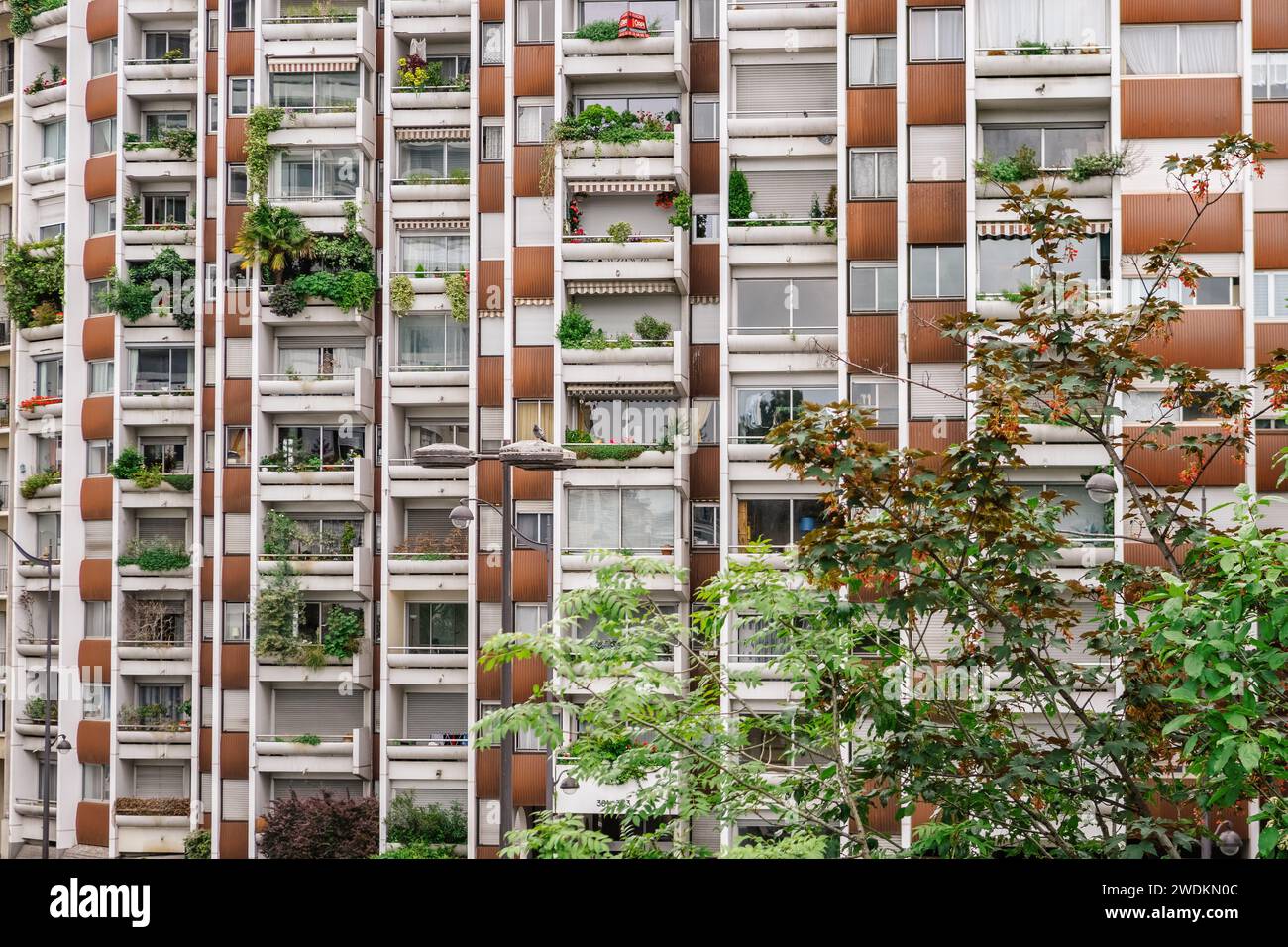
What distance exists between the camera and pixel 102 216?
133ft

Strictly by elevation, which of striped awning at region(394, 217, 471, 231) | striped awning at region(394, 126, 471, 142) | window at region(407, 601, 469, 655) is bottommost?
window at region(407, 601, 469, 655)

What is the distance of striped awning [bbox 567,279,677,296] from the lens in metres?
35.0

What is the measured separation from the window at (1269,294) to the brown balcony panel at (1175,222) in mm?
961

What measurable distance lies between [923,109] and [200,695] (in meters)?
23.4

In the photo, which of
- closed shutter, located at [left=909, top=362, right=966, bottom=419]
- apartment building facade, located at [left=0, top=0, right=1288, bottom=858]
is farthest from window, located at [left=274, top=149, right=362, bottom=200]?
closed shutter, located at [left=909, top=362, right=966, bottom=419]

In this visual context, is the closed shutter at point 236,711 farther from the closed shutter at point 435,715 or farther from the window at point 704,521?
the window at point 704,521

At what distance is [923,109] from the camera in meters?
32.8

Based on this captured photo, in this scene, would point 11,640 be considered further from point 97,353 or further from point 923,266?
point 923,266

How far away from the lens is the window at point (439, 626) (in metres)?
36.2

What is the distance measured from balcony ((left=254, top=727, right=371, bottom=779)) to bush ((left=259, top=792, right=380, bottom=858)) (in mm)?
880

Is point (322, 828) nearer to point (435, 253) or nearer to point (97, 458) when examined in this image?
point (97, 458)

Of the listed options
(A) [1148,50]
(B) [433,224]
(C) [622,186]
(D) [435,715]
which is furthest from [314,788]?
(A) [1148,50]

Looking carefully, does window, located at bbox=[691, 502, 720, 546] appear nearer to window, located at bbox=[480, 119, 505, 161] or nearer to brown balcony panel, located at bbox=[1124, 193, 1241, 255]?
window, located at bbox=[480, 119, 505, 161]

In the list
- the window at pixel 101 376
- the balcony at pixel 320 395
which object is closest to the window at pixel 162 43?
the window at pixel 101 376
